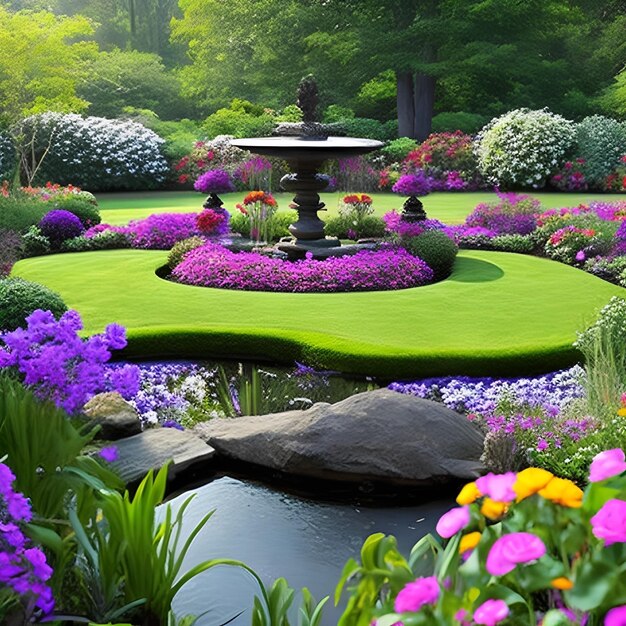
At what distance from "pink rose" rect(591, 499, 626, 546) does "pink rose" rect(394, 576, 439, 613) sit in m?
0.34

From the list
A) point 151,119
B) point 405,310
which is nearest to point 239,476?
point 405,310

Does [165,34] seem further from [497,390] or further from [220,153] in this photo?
[497,390]

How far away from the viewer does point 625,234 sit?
42.2 ft

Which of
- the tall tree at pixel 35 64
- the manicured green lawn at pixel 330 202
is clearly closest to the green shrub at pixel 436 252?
the manicured green lawn at pixel 330 202

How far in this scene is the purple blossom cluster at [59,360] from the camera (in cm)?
441

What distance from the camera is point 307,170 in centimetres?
1321

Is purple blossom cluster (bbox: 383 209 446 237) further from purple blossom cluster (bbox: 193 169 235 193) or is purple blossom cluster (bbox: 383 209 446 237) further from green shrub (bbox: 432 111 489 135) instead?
green shrub (bbox: 432 111 489 135)

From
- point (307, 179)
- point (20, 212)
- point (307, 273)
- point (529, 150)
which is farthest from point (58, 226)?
point (529, 150)

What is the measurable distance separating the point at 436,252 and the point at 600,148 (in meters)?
13.3

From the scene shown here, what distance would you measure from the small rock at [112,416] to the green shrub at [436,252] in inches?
271

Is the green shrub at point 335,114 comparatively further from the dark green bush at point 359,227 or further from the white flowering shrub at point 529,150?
the dark green bush at point 359,227

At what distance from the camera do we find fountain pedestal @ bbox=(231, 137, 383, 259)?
1227 centimetres

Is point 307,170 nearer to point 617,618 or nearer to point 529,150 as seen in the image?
point 617,618

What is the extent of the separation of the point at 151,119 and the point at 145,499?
2896 centimetres
